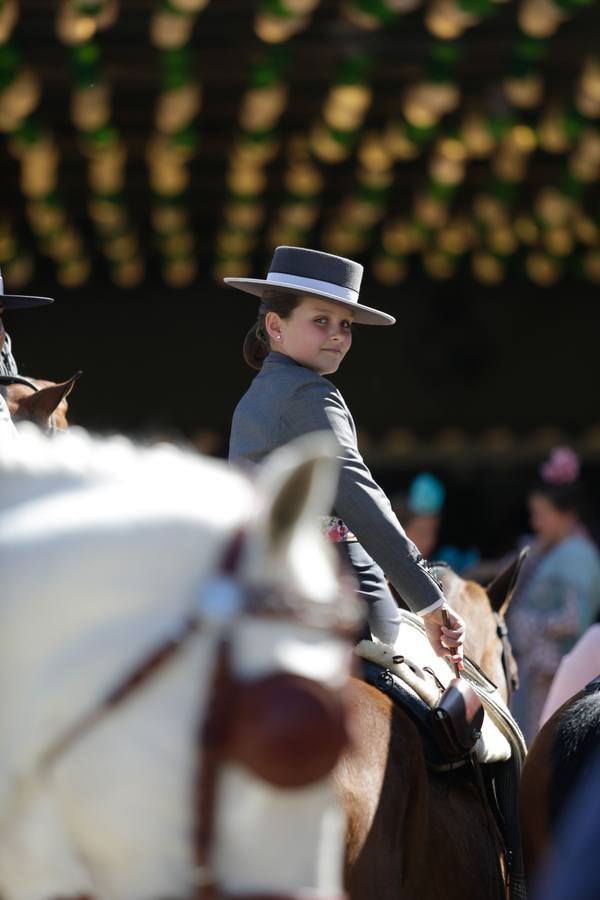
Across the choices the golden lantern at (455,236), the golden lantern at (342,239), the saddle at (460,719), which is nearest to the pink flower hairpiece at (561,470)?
the golden lantern at (455,236)

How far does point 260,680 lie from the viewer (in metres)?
1.11

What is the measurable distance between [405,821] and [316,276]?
114 centimetres

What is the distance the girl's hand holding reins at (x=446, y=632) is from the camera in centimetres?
259

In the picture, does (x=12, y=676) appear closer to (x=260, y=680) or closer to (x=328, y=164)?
(x=260, y=680)

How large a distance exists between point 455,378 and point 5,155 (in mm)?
3847

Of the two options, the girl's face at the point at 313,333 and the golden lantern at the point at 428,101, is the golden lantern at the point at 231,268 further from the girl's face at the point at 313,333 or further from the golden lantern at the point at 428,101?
the girl's face at the point at 313,333

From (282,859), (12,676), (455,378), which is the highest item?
(12,676)

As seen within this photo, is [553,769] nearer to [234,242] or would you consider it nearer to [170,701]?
[170,701]

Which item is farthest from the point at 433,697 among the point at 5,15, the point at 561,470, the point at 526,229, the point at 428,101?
the point at 526,229

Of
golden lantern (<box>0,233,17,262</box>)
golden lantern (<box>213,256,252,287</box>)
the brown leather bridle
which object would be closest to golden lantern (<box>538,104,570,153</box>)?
golden lantern (<box>213,256,252,287</box>)

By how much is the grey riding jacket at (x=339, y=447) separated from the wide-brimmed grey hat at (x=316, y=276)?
188 mm

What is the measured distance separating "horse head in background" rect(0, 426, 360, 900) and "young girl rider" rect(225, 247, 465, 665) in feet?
4.21

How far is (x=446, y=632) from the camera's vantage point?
2625mm

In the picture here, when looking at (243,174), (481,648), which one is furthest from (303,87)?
(481,648)
